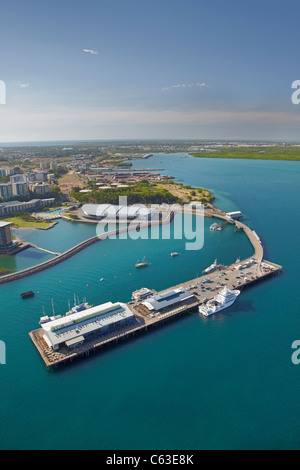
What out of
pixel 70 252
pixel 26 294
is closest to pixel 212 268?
pixel 70 252

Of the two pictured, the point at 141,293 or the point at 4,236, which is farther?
the point at 4,236

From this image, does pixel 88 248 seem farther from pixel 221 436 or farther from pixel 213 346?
pixel 221 436

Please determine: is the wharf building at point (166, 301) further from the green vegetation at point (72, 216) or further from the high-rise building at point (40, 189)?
the high-rise building at point (40, 189)

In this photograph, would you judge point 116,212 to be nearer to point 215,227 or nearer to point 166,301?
point 215,227

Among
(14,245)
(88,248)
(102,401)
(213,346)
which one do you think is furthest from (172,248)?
(102,401)

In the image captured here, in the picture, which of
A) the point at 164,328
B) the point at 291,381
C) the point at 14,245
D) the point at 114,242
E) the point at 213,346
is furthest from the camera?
the point at 114,242

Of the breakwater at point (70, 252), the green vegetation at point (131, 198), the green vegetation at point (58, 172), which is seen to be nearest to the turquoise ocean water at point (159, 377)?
the breakwater at point (70, 252)
